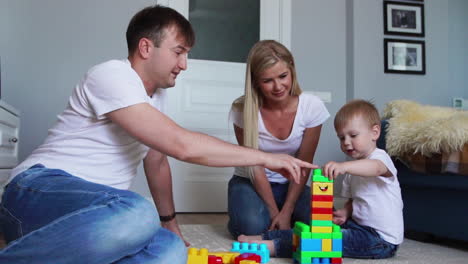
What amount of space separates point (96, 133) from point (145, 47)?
253 millimetres

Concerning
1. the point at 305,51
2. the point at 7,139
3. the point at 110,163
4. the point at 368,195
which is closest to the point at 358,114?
the point at 368,195

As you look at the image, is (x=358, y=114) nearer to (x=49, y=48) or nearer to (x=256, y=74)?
(x=256, y=74)

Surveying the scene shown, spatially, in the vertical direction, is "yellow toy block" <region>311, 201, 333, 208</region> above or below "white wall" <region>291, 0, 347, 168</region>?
below

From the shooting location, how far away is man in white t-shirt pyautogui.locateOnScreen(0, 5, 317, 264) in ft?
2.88

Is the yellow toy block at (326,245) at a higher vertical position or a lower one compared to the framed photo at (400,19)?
lower

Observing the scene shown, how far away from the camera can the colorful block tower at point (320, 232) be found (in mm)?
1332

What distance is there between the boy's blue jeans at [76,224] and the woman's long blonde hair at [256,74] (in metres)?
0.76

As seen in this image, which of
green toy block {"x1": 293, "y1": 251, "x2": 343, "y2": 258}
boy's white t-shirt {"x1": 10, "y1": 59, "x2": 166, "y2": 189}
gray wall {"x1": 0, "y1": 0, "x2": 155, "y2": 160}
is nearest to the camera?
boy's white t-shirt {"x1": 10, "y1": 59, "x2": 166, "y2": 189}

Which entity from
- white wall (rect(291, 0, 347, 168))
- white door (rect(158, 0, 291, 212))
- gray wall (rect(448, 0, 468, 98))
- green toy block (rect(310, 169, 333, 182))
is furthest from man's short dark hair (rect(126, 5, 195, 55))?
gray wall (rect(448, 0, 468, 98))

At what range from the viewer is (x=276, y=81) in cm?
168

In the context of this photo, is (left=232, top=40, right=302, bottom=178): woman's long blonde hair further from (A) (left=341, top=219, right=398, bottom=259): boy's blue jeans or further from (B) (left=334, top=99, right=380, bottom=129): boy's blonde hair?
(A) (left=341, top=219, right=398, bottom=259): boy's blue jeans

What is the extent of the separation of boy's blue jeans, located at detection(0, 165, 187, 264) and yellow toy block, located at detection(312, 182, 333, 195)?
0.48 metres

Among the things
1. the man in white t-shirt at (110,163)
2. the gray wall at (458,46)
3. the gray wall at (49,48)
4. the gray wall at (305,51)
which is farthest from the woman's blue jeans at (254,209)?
the gray wall at (458,46)

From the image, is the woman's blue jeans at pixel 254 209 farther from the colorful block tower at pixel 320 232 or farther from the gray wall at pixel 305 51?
the gray wall at pixel 305 51
